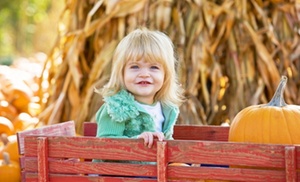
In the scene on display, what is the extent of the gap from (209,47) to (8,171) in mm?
1167

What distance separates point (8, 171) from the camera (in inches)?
123

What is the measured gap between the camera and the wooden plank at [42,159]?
7.06 feet

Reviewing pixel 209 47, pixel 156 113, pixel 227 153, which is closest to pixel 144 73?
pixel 156 113

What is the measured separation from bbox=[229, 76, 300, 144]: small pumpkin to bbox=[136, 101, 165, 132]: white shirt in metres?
0.41

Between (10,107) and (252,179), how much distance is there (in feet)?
9.91

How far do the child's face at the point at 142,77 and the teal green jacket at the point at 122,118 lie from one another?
0.04 m

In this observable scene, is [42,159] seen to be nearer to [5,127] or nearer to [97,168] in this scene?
[97,168]

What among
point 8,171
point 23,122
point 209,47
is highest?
point 209,47

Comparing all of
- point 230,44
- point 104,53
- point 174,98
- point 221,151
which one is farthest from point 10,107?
point 221,151

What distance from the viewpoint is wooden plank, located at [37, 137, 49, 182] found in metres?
2.15

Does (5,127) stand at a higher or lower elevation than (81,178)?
higher

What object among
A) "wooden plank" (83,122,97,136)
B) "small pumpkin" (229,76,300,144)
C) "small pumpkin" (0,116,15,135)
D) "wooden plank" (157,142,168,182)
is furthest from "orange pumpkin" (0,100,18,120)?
"wooden plank" (157,142,168,182)

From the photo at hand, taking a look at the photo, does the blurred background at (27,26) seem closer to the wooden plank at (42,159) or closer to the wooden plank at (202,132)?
the wooden plank at (202,132)

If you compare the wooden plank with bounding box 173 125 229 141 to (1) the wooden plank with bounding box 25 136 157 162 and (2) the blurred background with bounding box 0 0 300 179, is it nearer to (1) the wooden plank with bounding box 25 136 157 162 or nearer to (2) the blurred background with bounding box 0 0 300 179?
(1) the wooden plank with bounding box 25 136 157 162
